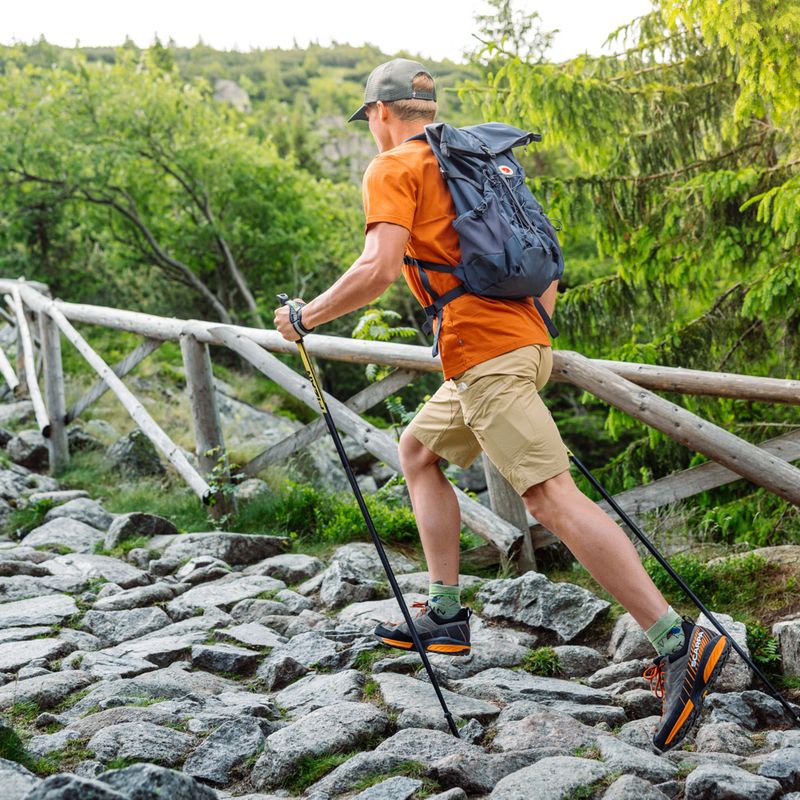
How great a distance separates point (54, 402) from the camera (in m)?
8.39

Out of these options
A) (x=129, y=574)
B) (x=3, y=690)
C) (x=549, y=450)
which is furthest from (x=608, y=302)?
(x=3, y=690)

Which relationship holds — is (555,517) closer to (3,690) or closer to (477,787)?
(477,787)

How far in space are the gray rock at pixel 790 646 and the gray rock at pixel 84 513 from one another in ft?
15.6

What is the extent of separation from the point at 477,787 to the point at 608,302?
6.82m

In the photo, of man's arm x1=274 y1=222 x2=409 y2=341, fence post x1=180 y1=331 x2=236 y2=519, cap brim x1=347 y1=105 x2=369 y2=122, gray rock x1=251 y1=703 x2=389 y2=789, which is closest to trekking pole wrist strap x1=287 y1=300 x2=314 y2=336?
man's arm x1=274 y1=222 x2=409 y2=341

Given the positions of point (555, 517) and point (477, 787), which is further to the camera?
point (555, 517)

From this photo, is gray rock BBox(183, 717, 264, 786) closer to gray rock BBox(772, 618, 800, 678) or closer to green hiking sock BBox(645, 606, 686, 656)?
green hiking sock BBox(645, 606, 686, 656)

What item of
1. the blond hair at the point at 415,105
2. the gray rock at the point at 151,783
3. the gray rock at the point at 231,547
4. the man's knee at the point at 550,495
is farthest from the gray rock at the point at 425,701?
the gray rock at the point at 231,547

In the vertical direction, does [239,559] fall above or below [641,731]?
below

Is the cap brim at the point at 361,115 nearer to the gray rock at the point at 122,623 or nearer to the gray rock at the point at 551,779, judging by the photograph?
the gray rock at the point at 551,779

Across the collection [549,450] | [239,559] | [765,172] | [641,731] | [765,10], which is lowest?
[239,559]

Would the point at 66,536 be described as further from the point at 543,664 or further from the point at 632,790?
the point at 632,790

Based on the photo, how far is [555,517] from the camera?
2.73 metres

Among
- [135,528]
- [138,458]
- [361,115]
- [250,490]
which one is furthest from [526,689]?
[138,458]
